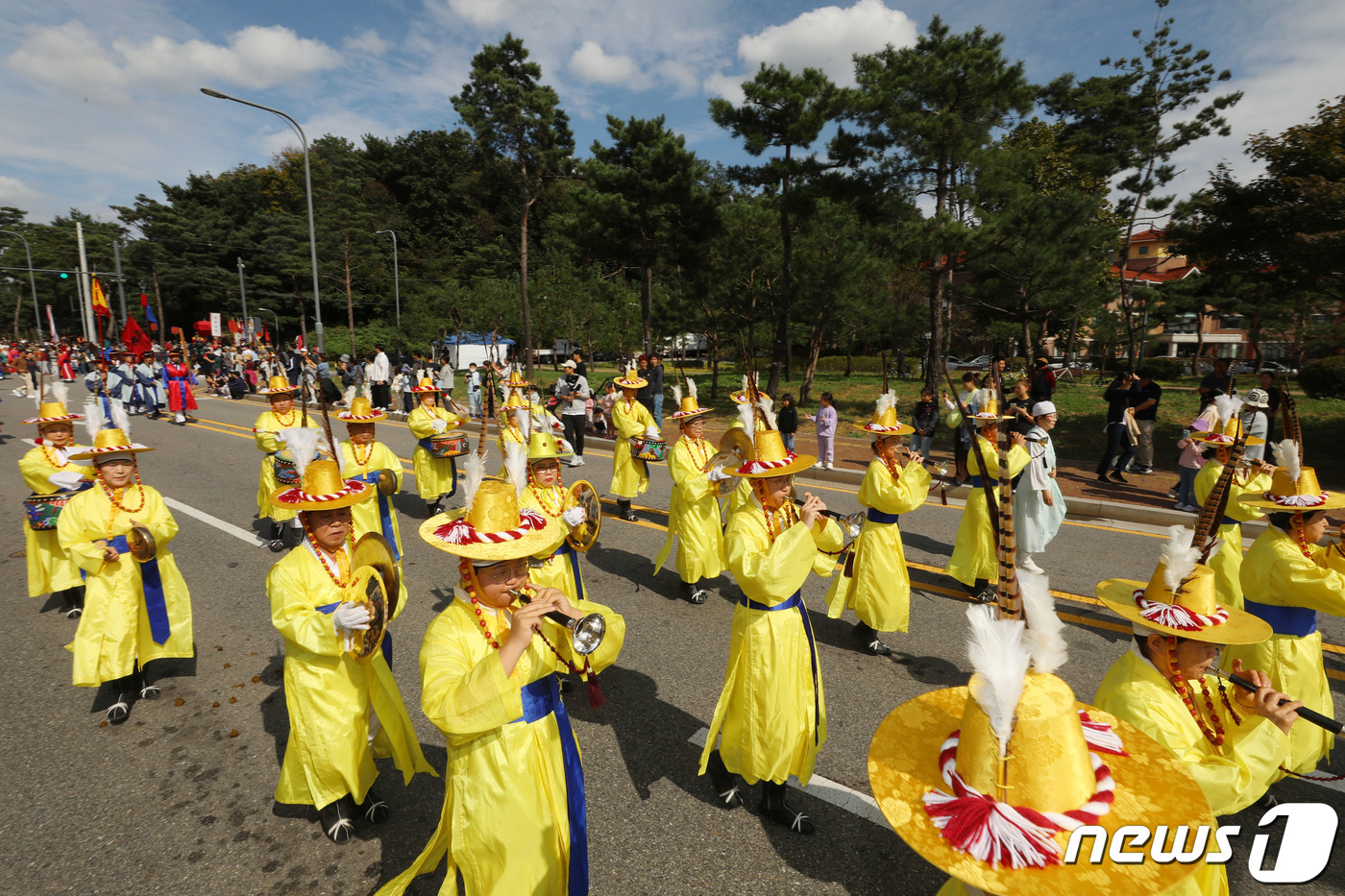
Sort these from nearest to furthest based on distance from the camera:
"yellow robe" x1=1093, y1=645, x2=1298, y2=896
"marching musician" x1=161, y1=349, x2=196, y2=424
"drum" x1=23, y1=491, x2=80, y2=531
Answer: "yellow robe" x1=1093, y1=645, x2=1298, y2=896 → "drum" x1=23, y1=491, x2=80, y2=531 → "marching musician" x1=161, y1=349, x2=196, y2=424

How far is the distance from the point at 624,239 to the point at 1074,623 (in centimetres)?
2064

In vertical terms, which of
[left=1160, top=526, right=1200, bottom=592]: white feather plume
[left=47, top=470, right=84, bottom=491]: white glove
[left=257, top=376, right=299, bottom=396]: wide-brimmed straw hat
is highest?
[left=257, top=376, right=299, bottom=396]: wide-brimmed straw hat

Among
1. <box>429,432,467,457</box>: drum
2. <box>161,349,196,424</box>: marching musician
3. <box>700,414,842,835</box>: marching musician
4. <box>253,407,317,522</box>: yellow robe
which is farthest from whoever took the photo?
<box>161,349,196,424</box>: marching musician

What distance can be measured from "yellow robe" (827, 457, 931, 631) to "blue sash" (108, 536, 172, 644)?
5.36 metres

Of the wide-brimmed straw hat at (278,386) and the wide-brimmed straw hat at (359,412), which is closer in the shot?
the wide-brimmed straw hat at (359,412)

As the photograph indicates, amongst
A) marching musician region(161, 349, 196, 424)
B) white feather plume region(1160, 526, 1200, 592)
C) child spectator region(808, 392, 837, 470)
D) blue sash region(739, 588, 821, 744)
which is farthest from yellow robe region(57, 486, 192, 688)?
marching musician region(161, 349, 196, 424)

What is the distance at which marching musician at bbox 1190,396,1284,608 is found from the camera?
494 cm

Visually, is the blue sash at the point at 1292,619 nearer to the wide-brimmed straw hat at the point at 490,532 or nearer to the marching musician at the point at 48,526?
the wide-brimmed straw hat at the point at 490,532

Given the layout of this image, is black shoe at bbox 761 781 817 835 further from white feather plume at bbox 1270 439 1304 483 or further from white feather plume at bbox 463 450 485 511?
white feather plume at bbox 1270 439 1304 483

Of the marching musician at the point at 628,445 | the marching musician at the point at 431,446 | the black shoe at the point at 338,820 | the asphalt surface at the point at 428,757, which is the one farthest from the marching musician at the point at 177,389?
the black shoe at the point at 338,820

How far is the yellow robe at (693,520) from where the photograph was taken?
21.6 feet

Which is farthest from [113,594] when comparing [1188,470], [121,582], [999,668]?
[1188,470]

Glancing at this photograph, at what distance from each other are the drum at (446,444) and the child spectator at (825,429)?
276 inches

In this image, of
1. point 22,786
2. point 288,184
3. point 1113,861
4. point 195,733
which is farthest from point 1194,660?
point 288,184
